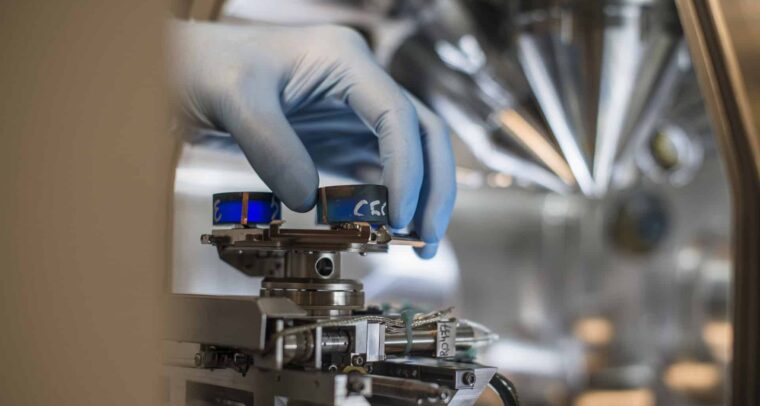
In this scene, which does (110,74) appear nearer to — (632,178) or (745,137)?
(745,137)

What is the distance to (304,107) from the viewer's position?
102cm

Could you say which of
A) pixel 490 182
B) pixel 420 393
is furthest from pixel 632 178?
pixel 420 393

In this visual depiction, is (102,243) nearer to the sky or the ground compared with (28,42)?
nearer to the ground

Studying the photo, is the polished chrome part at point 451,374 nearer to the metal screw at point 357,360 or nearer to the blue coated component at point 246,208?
the metal screw at point 357,360

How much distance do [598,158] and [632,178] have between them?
1075 mm

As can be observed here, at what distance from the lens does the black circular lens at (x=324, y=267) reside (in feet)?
2.62

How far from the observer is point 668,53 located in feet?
5.94

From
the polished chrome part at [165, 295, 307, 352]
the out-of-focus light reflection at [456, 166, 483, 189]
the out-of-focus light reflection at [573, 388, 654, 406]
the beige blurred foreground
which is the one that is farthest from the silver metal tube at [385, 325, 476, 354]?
the out-of-focus light reflection at [573, 388, 654, 406]

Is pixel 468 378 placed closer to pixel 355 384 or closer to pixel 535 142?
pixel 355 384

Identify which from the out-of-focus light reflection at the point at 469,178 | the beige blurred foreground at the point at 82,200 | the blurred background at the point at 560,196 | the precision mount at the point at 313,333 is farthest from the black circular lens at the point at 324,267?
the out-of-focus light reflection at the point at 469,178

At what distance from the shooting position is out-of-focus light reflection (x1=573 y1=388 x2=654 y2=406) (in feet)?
8.33

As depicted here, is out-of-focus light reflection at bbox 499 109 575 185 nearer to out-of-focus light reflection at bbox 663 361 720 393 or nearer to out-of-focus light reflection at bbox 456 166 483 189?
out-of-focus light reflection at bbox 456 166 483 189

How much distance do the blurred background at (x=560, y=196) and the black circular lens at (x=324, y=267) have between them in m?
0.33

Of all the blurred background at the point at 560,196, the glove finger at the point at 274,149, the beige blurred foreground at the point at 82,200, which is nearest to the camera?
the beige blurred foreground at the point at 82,200
